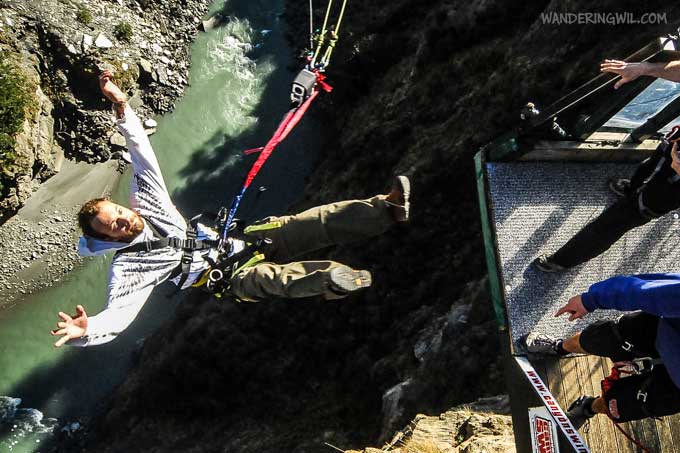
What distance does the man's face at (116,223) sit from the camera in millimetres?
3648

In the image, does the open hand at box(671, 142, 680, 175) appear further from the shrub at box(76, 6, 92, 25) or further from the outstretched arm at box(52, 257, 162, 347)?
the shrub at box(76, 6, 92, 25)

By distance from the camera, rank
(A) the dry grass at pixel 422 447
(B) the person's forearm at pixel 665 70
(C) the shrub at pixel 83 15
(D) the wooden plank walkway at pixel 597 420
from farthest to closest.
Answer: (C) the shrub at pixel 83 15
(A) the dry grass at pixel 422 447
(D) the wooden plank walkway at pixel 597 420
(B) the person's forearm at pixel 665 70

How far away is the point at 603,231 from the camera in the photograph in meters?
4.09

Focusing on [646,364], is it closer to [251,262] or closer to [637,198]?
[637,198]

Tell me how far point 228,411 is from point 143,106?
6.95 m

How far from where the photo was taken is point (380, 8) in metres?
10.4

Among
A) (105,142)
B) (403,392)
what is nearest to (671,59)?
(403,392)

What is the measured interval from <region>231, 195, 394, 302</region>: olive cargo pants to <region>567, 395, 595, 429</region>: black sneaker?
2.27 metres

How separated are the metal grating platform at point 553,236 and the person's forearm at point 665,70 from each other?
191 centimetres

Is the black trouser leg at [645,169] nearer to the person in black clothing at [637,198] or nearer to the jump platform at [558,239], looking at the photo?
the person in black clothing at [637,198]

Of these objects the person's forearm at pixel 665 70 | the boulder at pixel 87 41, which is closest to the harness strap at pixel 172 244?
the person's forearm at pixel 665 70

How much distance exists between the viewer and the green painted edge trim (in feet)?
15.5

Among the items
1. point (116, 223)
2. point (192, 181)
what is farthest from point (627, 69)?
point (192, 181)

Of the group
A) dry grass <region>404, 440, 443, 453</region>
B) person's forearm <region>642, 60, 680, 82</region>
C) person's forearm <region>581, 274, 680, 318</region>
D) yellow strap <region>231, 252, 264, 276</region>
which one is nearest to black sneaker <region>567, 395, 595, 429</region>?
person's forearm <region>581, 274, 680, 318</region>
